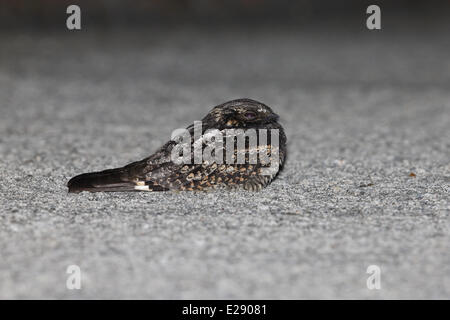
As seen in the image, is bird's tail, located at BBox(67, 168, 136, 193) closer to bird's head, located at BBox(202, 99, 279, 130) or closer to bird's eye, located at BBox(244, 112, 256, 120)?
bird's head, located at BBox(202, 99, 279, 130)

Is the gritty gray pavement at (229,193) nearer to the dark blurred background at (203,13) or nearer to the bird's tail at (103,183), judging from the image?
the bird's tail at (103,183)

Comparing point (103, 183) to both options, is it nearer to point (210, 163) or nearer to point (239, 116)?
point (210, 163)

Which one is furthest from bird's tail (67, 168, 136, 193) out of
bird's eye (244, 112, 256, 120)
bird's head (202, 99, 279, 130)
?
bird's eye (244, 112, 256, 120)

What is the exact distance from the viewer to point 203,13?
1452 centimetres

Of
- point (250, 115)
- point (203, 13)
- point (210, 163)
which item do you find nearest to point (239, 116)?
point (250, 115)

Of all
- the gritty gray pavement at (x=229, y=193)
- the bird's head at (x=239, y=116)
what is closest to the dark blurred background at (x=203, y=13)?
the gritty gray pavement at (x=229, y=193)

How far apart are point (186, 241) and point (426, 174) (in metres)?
2.02

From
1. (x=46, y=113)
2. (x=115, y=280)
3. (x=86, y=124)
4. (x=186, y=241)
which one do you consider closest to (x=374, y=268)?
(x=186, y=241)

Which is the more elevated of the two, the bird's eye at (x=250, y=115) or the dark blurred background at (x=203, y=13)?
the dark blurred background at (x=203, y=13)

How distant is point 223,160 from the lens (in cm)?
365

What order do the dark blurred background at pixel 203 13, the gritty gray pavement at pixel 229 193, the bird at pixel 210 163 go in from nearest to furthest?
the gritty gray pavement at pixel 229 193
the bird at pixel 210 163
the dark blurred background at pixel 203 13

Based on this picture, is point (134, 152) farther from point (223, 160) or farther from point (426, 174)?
point (426, 174)

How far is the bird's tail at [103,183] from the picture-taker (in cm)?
365

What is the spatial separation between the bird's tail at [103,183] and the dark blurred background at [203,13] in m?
8.88
